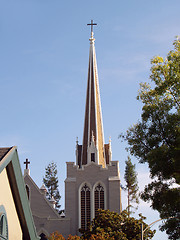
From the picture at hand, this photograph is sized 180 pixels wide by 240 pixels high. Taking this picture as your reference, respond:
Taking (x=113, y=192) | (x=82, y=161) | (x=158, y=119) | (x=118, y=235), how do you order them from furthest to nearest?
(x=82, y=161), (x=113, y=192), (x=118, y=235), (x=158, y=119)

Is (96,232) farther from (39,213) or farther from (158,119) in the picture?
(158,119)

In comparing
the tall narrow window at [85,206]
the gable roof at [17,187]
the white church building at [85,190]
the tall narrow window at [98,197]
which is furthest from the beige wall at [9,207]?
the tall narrow window at [98,197]

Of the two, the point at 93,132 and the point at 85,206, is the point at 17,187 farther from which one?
the point at 93,132

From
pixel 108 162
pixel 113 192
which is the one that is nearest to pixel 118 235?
pixel 113 192

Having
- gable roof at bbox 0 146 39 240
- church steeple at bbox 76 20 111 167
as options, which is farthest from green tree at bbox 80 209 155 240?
gable roof at bbox 0 146 39 240

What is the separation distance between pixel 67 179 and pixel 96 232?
1036 cm

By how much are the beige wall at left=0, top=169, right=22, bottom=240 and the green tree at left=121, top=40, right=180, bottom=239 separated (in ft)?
36.6

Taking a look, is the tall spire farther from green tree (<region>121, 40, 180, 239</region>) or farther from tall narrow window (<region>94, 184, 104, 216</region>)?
green tree (<region>121, 40, 180, 239</region>)

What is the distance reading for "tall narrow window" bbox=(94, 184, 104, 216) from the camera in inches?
1731

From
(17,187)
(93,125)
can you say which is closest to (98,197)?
(93,125)

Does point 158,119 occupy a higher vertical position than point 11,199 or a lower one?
higher

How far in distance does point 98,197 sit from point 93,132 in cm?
762

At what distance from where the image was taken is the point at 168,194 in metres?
20.2

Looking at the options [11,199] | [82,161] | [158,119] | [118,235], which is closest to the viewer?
[11,199]
